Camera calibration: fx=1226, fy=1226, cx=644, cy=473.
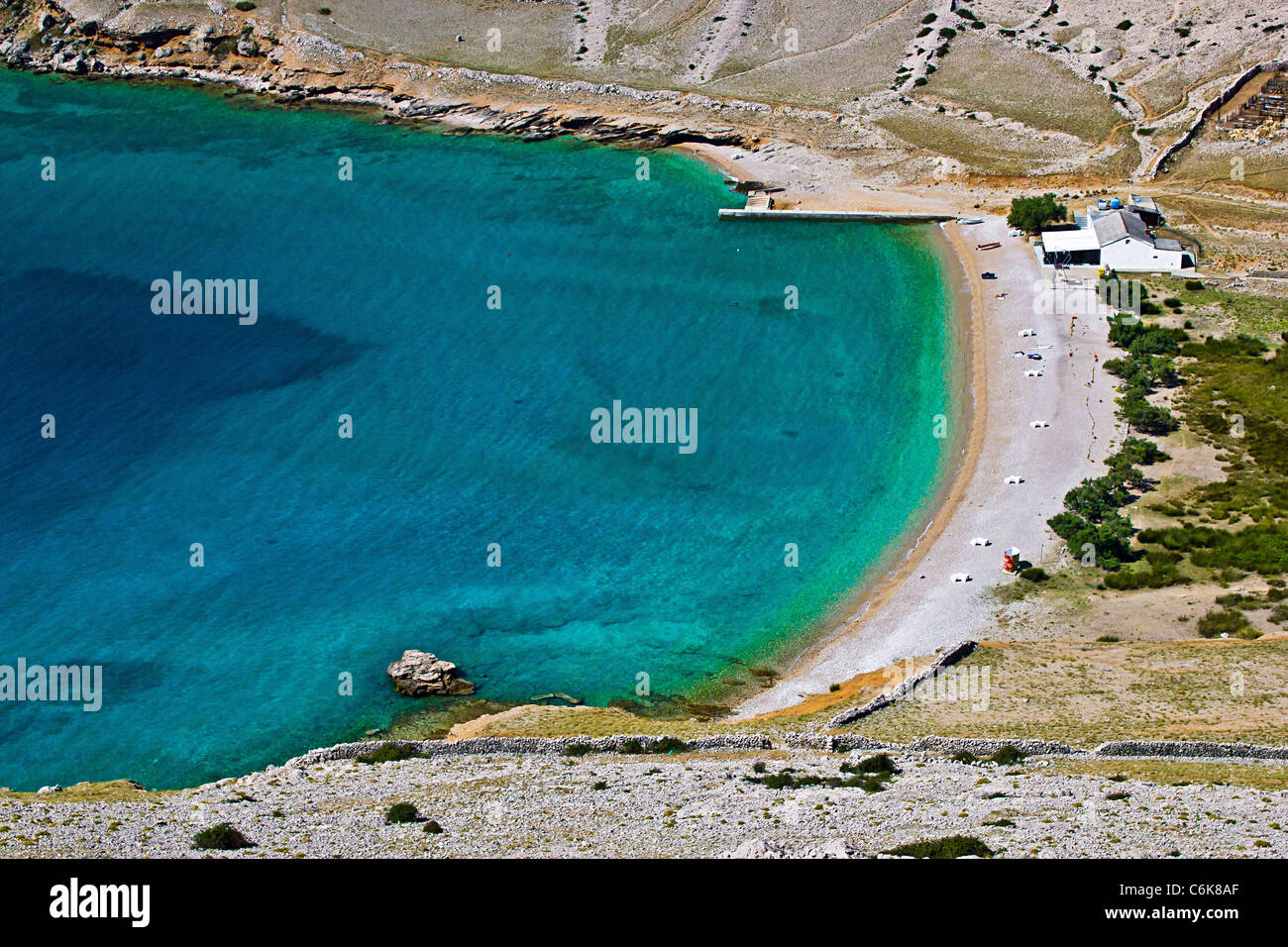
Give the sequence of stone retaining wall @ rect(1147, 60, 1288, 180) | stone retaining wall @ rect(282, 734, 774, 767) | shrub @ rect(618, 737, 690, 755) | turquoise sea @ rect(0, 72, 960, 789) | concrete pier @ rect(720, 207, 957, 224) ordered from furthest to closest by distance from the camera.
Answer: stone retaining wall @ rect(1147, 60, 1288, 180) < concrete pier @ rect(720, 207, 957, 224) < turquoise sea @ rect(0, 72, 960, 789) < shrub @ rect(618, 737, 690, 755) < stone retaining wall @ rect(282, 734, 774, 767)

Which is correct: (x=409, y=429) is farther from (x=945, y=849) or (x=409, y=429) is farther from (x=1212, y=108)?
(x=1212, y=108)

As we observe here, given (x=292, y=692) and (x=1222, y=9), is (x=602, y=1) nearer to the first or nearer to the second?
(x=1222, y=9)

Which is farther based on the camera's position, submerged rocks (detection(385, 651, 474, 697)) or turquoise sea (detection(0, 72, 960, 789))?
turquoise sea (detection(0, 72, 960, 789))

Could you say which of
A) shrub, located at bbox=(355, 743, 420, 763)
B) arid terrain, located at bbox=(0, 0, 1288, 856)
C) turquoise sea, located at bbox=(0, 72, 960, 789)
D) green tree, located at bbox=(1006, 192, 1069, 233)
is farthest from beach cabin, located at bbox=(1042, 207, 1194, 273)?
shrub, located at bbox=(355, 743, 420, 763)

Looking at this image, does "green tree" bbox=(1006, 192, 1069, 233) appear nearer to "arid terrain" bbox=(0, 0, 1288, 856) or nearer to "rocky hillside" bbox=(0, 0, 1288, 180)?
"arid terrain" bbox=(0, 0, 1288, 856)

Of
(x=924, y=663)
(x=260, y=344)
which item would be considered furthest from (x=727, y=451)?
(x=260, y=344)
